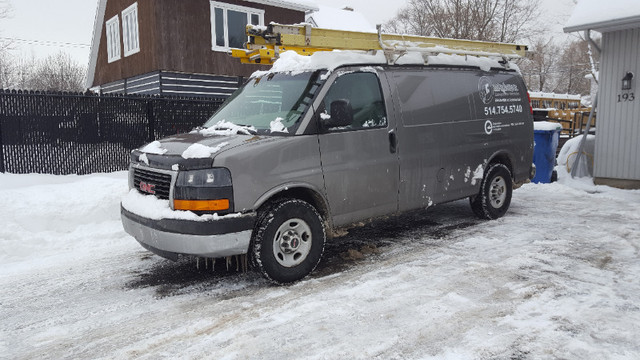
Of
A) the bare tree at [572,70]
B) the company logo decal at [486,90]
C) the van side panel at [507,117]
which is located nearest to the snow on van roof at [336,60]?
the company logo decal at [486,90]

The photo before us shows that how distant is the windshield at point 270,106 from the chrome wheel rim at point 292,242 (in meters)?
0.88

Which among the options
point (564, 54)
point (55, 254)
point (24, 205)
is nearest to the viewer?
point (55, 254)

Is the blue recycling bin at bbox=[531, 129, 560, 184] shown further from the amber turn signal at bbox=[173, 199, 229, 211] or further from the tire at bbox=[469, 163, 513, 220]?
the amber turn signal at bbox=[173, 199, 229, 211]

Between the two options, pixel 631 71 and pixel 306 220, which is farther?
pixel 631 71

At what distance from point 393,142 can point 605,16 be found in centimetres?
675

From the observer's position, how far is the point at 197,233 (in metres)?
3.92

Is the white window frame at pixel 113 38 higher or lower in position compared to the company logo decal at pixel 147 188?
higher

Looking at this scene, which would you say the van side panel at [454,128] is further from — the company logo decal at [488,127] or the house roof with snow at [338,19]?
the house roof with snow at [338,19]

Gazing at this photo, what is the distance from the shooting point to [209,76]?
712 inches

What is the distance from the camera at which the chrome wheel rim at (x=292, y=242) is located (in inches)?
169

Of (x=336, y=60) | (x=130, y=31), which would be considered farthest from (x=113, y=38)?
(x=336, y=60)

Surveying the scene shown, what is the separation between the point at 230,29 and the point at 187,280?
15559 mm

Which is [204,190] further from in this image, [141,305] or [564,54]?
[564,54]

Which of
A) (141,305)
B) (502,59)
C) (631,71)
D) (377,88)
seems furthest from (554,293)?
(631,71)
